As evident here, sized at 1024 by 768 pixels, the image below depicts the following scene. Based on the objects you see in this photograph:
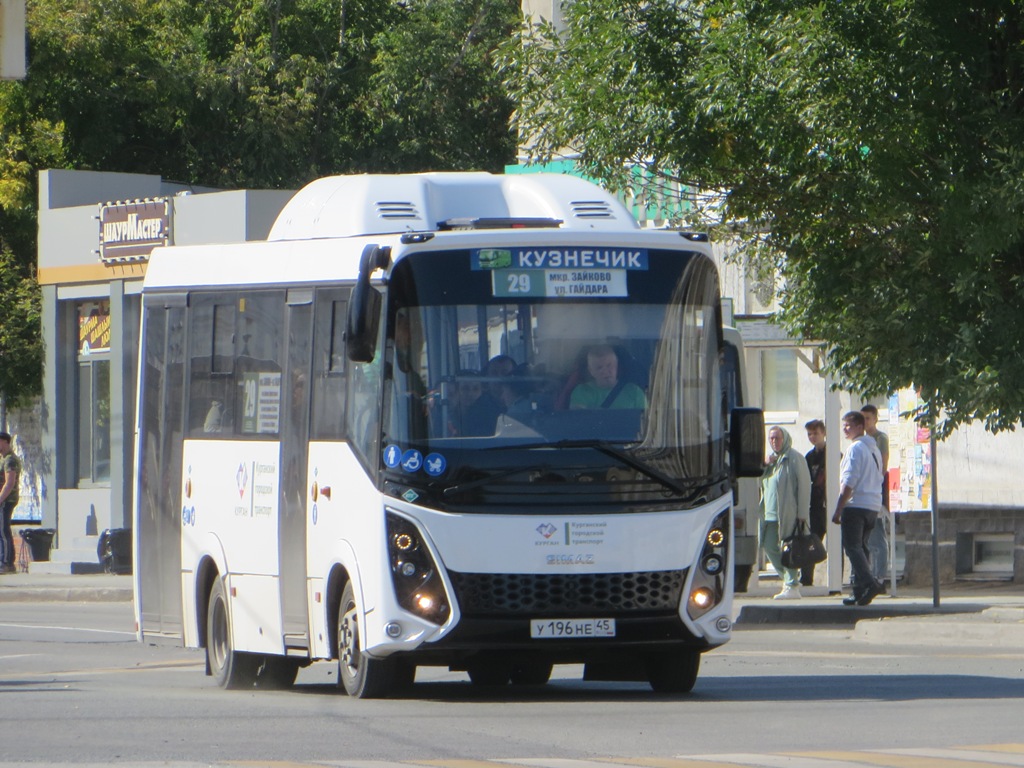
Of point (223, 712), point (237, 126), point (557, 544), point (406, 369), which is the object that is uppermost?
point (237, 126)

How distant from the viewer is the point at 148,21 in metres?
36.6

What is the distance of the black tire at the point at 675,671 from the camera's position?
11.9 metres

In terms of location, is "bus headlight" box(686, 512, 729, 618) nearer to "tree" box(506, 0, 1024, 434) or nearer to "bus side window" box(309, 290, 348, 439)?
"bus side window" box(309, 290, 348, 439)

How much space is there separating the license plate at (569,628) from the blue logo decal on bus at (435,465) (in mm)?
924

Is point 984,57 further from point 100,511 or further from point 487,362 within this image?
point 100,511

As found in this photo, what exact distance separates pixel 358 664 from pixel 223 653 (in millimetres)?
1910

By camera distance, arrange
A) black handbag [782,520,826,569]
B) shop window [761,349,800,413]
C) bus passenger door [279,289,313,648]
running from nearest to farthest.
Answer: bus passenger door [279,289,313,648]
black handbag [782,520,826,569]
shop window [761,349,800,413]

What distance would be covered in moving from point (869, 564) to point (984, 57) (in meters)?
5.49

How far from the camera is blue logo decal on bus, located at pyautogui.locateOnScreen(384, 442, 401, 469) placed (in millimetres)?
10969

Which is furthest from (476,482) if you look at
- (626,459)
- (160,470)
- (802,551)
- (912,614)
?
(802,551)

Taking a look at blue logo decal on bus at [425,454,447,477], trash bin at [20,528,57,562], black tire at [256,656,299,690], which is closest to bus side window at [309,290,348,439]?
blue logo decal on bus at [425,454,447,477]

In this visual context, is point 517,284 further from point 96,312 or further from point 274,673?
point 96,312

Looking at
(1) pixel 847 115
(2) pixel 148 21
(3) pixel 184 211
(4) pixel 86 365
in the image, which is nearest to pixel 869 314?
(1) pixel 847 115

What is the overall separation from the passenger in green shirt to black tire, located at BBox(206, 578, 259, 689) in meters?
3.00
